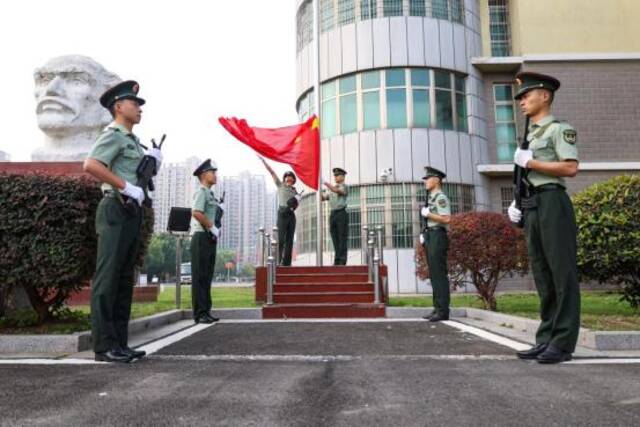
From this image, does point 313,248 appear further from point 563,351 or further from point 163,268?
point 163,268

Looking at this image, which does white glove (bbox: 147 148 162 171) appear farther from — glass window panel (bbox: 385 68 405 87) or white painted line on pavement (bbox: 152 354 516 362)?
glass window panel (bbox: 385 68 405 87)

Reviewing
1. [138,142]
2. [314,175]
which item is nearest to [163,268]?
[314,175]

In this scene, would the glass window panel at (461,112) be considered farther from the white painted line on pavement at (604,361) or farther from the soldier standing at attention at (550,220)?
the white painted line on pavement at (604,361)

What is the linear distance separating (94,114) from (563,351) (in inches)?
382

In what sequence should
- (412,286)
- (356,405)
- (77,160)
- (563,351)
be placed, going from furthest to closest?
1. (412,286)
2. (77,160)
3. (563,351)
4. (356,405)

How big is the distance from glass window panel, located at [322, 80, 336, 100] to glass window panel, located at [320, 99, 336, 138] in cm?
18

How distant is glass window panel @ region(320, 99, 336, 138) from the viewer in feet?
46.6

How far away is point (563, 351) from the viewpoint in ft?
11.0

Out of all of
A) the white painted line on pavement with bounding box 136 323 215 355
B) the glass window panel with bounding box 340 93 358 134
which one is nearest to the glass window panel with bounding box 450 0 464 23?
the glass window panel with bounding box 340 93 358 134

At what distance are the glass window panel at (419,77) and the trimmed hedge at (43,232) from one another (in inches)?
438

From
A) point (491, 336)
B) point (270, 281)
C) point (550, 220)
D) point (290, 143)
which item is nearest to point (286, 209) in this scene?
point (290, 143)

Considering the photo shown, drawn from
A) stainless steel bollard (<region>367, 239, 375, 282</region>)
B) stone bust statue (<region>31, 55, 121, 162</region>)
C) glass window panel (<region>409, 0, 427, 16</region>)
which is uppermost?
glass window panel (<region>409, 0, 427, 16</region>)

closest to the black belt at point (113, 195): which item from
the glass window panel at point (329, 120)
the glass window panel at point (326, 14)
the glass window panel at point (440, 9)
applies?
the glass window panel at point (329, 120)

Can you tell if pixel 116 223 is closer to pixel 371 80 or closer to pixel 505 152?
pixel 371 80
